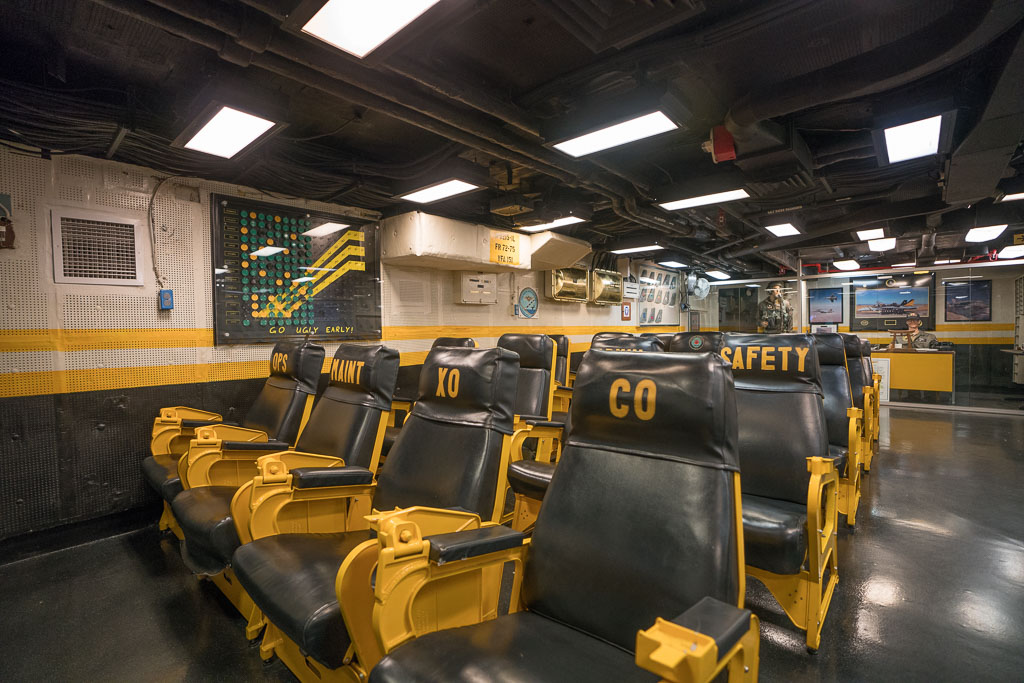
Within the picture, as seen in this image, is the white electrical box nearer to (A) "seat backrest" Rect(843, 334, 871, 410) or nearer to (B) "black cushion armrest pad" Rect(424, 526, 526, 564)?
(A) "seat backrest" Rect(843, 334, 871, 410)

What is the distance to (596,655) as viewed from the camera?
3.73 feet

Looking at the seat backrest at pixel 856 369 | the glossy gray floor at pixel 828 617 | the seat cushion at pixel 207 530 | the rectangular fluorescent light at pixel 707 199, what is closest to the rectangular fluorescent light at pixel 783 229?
the rectangular fluorescent light at pixel 707 199

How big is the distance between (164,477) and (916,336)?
10297 mm

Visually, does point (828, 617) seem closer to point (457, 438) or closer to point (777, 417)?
point (777, 417)

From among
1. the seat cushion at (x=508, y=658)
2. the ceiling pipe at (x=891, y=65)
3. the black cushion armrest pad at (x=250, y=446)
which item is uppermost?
the ceiling pipe at (x=891, y=65)

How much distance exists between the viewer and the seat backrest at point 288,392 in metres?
3.03

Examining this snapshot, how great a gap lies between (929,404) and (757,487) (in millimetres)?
7764

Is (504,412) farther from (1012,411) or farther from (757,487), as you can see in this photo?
(1012,411)

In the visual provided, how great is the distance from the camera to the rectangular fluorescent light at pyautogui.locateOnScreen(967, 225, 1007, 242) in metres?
5.69

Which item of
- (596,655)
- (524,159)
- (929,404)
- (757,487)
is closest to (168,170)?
(524,159)

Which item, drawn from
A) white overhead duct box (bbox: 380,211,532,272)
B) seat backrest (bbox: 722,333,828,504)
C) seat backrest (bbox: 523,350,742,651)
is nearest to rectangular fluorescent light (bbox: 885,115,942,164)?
seat backrest (bbox: 722,333,828,504)

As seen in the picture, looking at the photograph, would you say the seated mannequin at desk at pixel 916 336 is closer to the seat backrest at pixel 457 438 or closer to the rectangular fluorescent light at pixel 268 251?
the seat backrest at pixel 457 438

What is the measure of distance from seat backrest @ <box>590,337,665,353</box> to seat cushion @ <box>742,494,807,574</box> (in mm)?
1586

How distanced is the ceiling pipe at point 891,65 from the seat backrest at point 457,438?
2.46 metres
